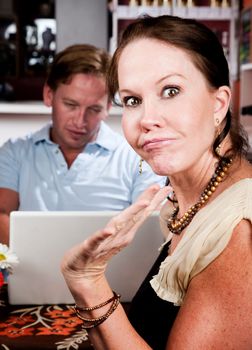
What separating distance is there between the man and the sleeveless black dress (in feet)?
3.88

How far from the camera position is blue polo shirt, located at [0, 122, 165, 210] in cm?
244

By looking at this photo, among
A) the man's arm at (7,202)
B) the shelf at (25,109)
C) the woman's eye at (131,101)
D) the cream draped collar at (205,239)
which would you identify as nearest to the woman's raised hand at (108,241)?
the cream draped collar at (205,239)

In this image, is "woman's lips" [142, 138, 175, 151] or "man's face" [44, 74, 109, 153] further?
"man's face" [44, 74, 109, 153]

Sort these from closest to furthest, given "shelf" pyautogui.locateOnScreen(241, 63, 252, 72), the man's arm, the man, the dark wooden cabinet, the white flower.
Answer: the white flower
the man's arm
the man
"shelf" pyautogui.locateOnScreen(241, 63, 252, 72)
the dark wooden cabinet

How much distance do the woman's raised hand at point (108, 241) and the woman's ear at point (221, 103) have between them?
0.22 metres

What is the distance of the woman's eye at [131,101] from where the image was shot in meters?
1.14

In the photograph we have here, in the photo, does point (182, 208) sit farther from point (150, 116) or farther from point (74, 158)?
point (74, 158)

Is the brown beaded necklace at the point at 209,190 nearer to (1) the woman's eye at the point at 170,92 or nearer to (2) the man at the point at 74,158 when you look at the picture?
(1) the woman's eye at the point at 170,92

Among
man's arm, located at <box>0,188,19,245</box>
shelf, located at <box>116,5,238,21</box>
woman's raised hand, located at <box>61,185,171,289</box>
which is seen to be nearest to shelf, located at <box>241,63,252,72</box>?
shelf, located at <box>116,5,238,21</box>

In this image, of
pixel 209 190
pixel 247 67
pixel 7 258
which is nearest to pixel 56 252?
pixel 7 258

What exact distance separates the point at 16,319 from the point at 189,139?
56 centimetres

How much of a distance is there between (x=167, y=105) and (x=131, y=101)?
9cm

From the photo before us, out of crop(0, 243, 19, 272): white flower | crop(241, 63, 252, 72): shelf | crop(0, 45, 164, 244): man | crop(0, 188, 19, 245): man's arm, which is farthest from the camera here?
crop(241, 63, 252, 72): shelf

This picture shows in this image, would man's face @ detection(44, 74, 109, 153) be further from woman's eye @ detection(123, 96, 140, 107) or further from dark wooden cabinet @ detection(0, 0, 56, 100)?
dark wooden cabinet @ detection(0, 0, 56, 100)
